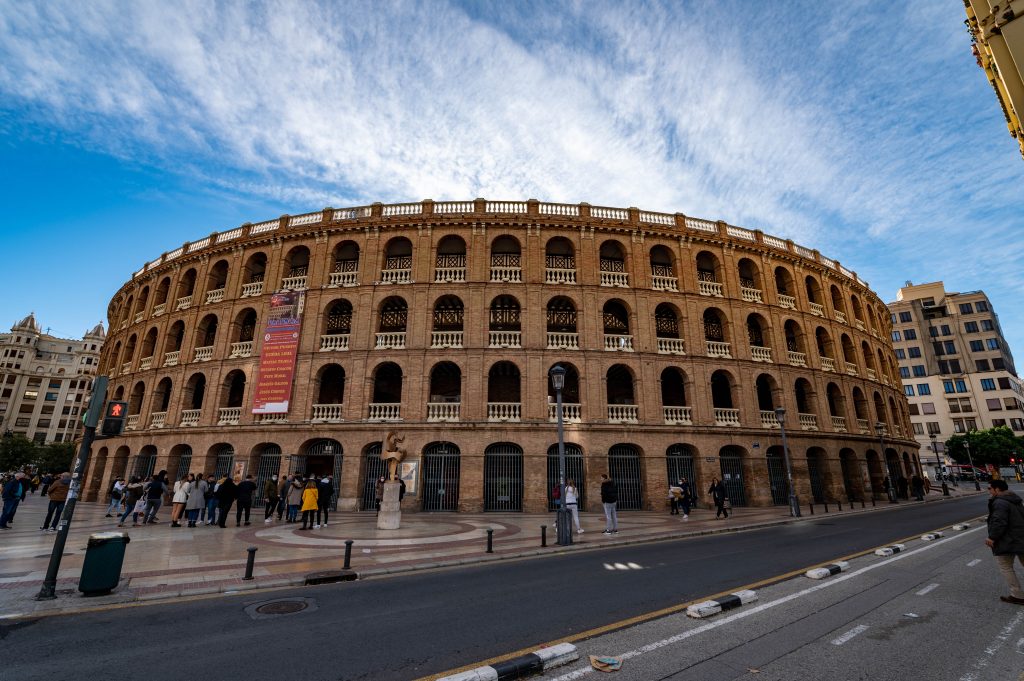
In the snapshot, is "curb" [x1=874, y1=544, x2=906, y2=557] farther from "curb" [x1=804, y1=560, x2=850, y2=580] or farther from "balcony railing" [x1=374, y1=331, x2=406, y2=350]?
"balcony railing" [x1=374, y1=331, x2=406, y2=350]

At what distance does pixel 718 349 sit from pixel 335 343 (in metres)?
21.9

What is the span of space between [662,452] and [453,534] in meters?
12.8

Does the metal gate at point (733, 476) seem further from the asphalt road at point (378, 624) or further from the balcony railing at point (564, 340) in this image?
the asphalt road at point (378, 624)

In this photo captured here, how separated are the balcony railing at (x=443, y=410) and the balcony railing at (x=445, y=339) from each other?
311cm

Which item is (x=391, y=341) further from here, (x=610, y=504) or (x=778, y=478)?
(x=778, y=478)

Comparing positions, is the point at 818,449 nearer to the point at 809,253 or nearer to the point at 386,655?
the point at 809,253

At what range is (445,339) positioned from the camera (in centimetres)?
2367

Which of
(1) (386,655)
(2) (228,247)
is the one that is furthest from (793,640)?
(2) (228,247)

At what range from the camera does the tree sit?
5197 cm

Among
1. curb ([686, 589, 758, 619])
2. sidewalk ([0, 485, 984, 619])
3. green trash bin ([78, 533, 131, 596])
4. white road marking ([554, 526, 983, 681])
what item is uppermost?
green trash bin ([78, 533, 131, 596])

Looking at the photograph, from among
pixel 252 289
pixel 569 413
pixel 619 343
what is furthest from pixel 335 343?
pixel 619 343

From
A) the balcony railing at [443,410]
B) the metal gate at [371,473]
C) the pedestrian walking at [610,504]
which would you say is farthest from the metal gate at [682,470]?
the metal gate at [371,473]

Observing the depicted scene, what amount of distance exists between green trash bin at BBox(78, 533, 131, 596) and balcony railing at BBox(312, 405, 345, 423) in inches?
611

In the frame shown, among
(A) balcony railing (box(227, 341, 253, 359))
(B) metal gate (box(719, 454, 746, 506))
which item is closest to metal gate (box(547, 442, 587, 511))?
(B) metal gate (box(719, 454, 746, 506))
